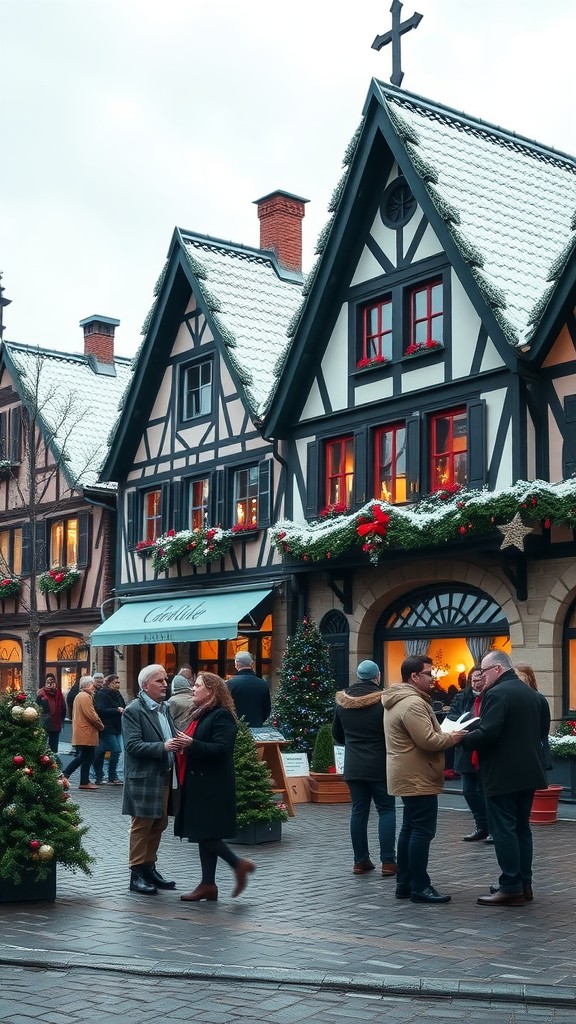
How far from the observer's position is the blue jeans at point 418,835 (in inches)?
370

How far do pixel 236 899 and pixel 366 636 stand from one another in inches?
532

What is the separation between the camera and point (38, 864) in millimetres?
9422

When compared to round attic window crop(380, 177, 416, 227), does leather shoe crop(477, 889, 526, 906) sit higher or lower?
lower

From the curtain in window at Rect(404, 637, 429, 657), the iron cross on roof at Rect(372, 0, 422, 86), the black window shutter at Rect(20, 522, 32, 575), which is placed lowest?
the curtain in window at Rect(404, 637, 429, 657)

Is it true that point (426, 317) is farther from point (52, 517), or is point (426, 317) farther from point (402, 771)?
point (52, 517)

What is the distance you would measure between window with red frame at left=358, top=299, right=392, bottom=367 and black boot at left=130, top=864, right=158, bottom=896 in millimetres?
13537

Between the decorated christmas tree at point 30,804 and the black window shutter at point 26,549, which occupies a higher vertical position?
the black window shutter at point 26,549

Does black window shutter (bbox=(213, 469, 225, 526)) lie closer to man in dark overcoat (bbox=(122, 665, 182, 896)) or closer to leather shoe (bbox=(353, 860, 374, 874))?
leather shoe (bbox=(353, 860, 374, 874))

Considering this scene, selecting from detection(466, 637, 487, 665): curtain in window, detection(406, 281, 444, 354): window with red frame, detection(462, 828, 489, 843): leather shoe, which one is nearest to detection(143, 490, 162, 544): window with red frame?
detection(406, 281, 444, 354): window with red frame

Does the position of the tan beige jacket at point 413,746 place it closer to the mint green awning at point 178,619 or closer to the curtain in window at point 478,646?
the curtain in window at point 478,646

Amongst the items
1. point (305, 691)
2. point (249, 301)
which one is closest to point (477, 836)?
point (305, 691)

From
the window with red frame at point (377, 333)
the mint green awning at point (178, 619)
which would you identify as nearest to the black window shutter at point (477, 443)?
the window with red frame at point (377, 333)

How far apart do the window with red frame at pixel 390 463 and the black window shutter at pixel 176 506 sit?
6.54 meters

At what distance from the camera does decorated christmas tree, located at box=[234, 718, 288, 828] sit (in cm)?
1283
